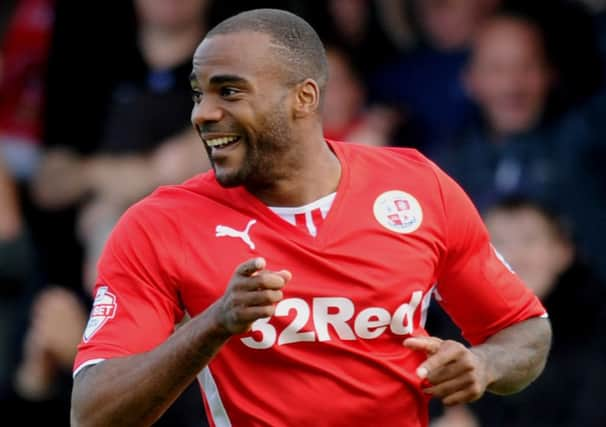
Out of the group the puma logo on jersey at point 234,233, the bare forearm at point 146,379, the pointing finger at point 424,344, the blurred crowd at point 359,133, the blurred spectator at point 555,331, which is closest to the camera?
the bare forearm at point 146,379

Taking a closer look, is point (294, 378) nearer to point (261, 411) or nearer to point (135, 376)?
point (261, 411)

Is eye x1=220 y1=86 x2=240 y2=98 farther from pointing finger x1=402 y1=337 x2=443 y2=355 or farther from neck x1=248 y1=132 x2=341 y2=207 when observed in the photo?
pointing finger x1=402 y1=337 x2=443 y2=355

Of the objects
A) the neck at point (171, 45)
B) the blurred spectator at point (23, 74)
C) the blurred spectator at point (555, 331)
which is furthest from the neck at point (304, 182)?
the blurred spectator at point (23, 74)

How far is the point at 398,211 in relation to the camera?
4551mm

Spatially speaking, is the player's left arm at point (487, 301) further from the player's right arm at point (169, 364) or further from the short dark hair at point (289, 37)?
the player's right arm at point (169, 364)

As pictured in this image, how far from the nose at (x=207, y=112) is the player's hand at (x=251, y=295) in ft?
2.14

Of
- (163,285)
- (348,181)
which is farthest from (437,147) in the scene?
(163,285)

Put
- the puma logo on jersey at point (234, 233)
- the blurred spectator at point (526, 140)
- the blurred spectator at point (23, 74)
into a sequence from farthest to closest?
the blurred spectator at point (23, 74), the blurred spectator at point (526, 140), the puma logo on jersey at point (234, 233)

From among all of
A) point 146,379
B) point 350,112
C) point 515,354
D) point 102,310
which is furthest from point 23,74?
point 146,379

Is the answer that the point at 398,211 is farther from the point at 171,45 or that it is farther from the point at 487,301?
the point at 171,45

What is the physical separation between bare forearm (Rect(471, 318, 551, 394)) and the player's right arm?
34.6 inches

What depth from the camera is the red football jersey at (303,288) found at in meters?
4.24

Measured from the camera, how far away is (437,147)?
754 centimetres

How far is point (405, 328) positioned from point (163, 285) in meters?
0.76
